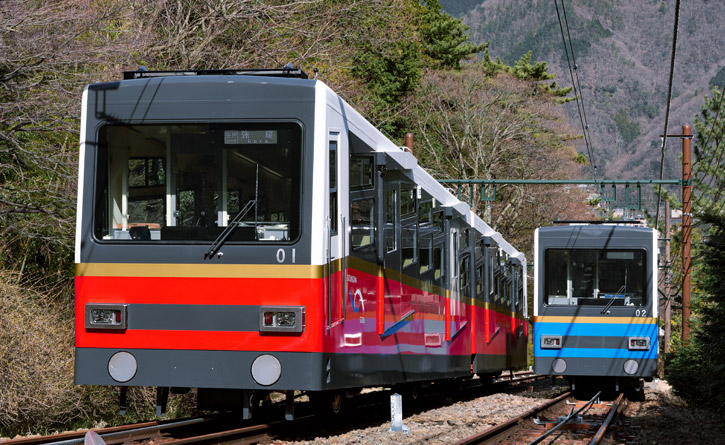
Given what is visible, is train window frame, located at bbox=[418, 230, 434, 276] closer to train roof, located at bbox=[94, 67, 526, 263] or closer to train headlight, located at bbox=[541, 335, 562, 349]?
train roof, located at bbox=[94, 67, 526, 263]

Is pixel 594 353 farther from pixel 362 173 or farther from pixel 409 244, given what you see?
pixel 362 173

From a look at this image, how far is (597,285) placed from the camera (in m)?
17.4

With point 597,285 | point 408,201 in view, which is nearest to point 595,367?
point 597,285

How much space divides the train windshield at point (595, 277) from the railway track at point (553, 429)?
2.29 m

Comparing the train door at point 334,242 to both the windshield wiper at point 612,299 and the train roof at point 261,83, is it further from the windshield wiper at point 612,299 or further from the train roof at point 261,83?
the windshield wiper at point 612,299

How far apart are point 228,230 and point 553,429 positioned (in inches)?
201

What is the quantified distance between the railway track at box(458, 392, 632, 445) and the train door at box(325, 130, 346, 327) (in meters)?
1.99

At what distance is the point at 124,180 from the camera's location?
8.70 m

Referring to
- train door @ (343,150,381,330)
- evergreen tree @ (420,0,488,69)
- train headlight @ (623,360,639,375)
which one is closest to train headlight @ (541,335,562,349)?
train headlight @ (623,360,639,375)

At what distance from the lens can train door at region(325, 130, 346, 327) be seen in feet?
28.2

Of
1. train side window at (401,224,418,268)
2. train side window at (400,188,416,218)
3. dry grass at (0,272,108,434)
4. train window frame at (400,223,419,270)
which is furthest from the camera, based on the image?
dry grass at (0,272,108,434)

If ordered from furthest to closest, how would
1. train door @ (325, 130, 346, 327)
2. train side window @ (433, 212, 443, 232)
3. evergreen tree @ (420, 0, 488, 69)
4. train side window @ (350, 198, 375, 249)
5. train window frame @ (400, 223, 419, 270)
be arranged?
evergreen tree @ (420, 0, 488, 69) → train side window @ (433, 212, 443, 232) → train window frame @ (400, 223, 419, 270) → train side window @ (350, 198, 375, 249) → train door @ (325, 130, 346, 327)

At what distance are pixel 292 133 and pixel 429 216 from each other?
4.56 metres

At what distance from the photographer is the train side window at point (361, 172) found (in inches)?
377
